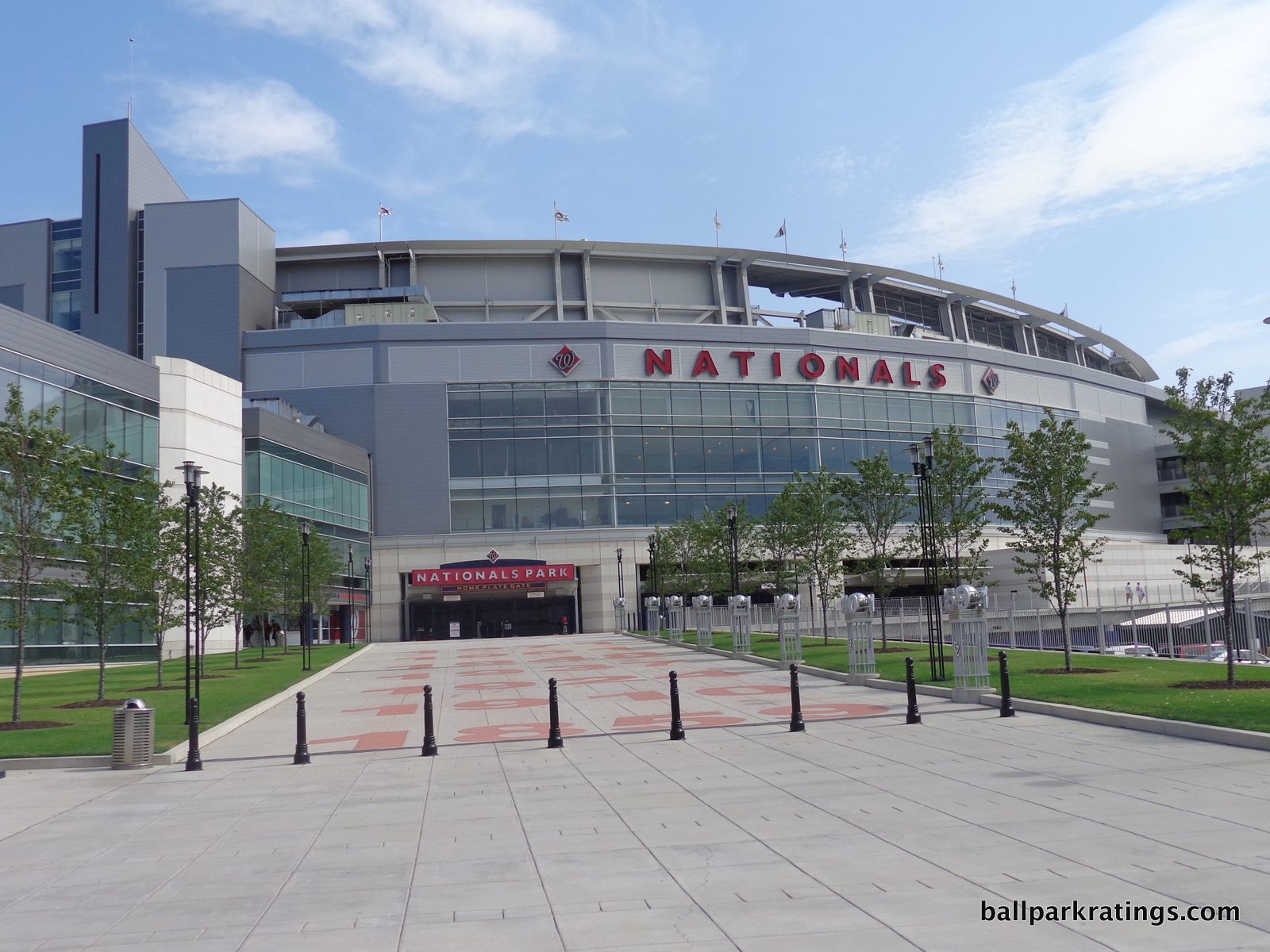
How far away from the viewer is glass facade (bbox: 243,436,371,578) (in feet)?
190

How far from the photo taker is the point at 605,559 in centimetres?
7288

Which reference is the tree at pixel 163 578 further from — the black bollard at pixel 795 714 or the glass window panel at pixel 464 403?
the glass window panel at pixel 464 403

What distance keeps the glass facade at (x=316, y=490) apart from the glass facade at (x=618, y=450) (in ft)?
20.7

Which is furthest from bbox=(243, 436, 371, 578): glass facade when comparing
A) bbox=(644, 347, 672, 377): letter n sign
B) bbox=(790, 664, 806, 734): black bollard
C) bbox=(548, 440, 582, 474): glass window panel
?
bbox=(790, 664, 806, 734): black bollard

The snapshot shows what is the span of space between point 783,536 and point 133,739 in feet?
103

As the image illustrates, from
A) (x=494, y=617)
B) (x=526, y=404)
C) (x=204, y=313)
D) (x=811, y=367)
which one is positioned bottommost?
(x=494, y=617)

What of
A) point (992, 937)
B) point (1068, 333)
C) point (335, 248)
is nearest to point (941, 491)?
point (992, 937)

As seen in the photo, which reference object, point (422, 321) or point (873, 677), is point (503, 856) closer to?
point (873, 677)

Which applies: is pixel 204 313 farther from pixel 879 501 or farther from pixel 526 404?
pixel 879 501

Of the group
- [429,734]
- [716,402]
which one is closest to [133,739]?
[429,734]

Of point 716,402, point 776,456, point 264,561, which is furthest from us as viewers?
point 776,456

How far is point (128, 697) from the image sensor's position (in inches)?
1004

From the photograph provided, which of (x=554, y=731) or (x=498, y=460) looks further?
(x=498, y=460)

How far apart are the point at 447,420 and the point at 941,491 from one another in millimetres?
45420
